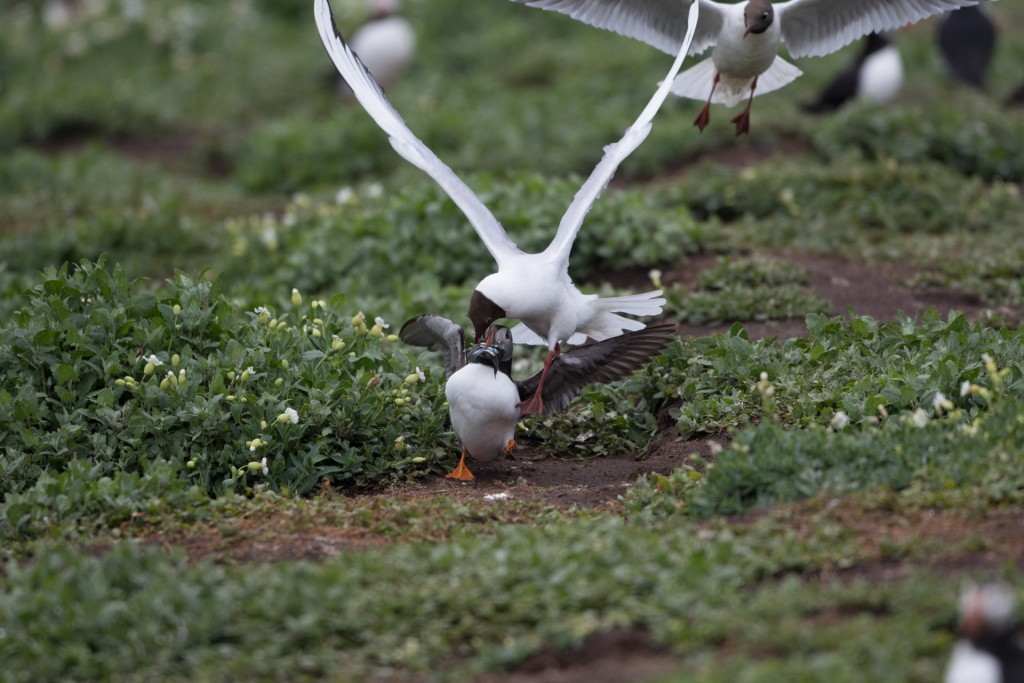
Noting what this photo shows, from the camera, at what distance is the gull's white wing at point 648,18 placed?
6797 mm

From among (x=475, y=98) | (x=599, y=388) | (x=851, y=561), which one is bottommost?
(x=851, y=561)

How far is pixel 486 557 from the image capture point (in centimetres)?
410

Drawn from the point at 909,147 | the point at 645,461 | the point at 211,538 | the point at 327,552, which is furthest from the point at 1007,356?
the point at 909,147

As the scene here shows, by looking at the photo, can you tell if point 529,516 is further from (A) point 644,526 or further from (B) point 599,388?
(B) point 599,388

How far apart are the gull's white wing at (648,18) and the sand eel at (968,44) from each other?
20.8ft

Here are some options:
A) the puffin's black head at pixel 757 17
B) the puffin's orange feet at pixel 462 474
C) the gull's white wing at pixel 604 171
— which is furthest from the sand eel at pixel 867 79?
the puffin's orange feet at pixel 462 474

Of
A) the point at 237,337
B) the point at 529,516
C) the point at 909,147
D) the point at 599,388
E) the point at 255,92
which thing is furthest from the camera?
the point at 255,92

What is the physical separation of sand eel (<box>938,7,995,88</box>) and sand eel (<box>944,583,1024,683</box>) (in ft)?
33.4

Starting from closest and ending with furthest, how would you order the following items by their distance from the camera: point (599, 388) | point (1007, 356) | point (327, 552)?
point (327, 552), point (1007, 356), point (599, 388)

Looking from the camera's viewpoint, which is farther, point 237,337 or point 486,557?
point 237,337

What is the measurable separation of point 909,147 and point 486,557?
6.73 metres

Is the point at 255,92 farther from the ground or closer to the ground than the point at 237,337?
farther from the ground

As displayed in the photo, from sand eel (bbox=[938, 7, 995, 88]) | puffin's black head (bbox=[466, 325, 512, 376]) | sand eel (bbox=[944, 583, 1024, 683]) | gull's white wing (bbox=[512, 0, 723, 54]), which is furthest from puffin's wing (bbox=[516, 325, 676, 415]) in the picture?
sand eel (bbox=[938, 7, 995, 88])

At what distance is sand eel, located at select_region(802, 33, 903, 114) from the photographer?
11.6 metres
